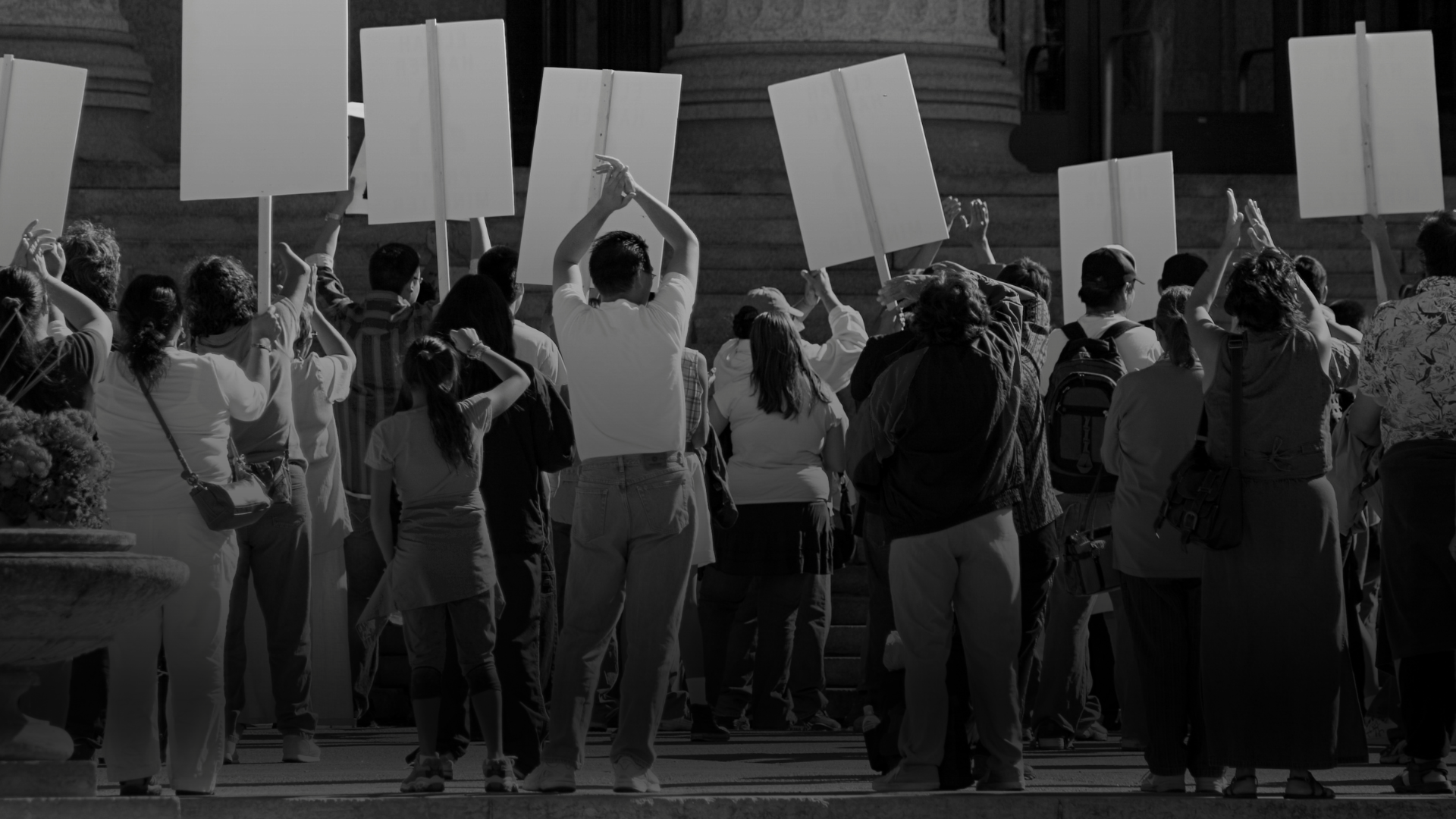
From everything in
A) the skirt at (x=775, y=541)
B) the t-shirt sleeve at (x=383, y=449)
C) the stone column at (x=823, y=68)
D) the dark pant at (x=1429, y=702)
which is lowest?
the dark pant at (x=1429, y=702)

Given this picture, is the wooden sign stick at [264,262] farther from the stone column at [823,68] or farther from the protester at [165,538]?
the stone column at [823,68]

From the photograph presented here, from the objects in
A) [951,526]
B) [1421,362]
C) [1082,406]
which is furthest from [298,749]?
[1421,362]

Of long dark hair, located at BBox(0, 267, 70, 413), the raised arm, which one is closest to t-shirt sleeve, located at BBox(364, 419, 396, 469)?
long dark hair, located at BBox(0, 267, 70, 413)

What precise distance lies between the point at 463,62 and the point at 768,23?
5.35 meters

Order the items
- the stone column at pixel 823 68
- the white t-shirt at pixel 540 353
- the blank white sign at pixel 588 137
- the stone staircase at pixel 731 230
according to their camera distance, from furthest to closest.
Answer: the stone column at pixel 823 68
the stone staircase at pixel 731 230
the blank white sign at pixel 588 137
the white t-shirt at pixel 540 353

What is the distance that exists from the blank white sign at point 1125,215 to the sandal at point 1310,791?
4036mm

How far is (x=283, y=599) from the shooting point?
9.00m

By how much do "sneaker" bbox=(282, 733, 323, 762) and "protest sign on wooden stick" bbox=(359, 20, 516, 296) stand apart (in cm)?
232

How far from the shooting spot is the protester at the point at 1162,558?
781 centimetres

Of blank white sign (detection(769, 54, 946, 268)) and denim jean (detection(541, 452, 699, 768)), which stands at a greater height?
blank white sign (detection(769, 54, 946, 268))

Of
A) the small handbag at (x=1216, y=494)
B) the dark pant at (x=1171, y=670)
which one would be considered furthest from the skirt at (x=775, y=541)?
the small handbag at (x=1216, y=494)

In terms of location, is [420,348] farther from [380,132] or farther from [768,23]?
[768,23]

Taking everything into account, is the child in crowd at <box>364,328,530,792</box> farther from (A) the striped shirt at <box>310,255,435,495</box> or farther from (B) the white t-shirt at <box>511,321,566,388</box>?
(A) the striped shirt at <box>310,255,435,495</box>

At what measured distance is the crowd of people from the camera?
7625 mm
